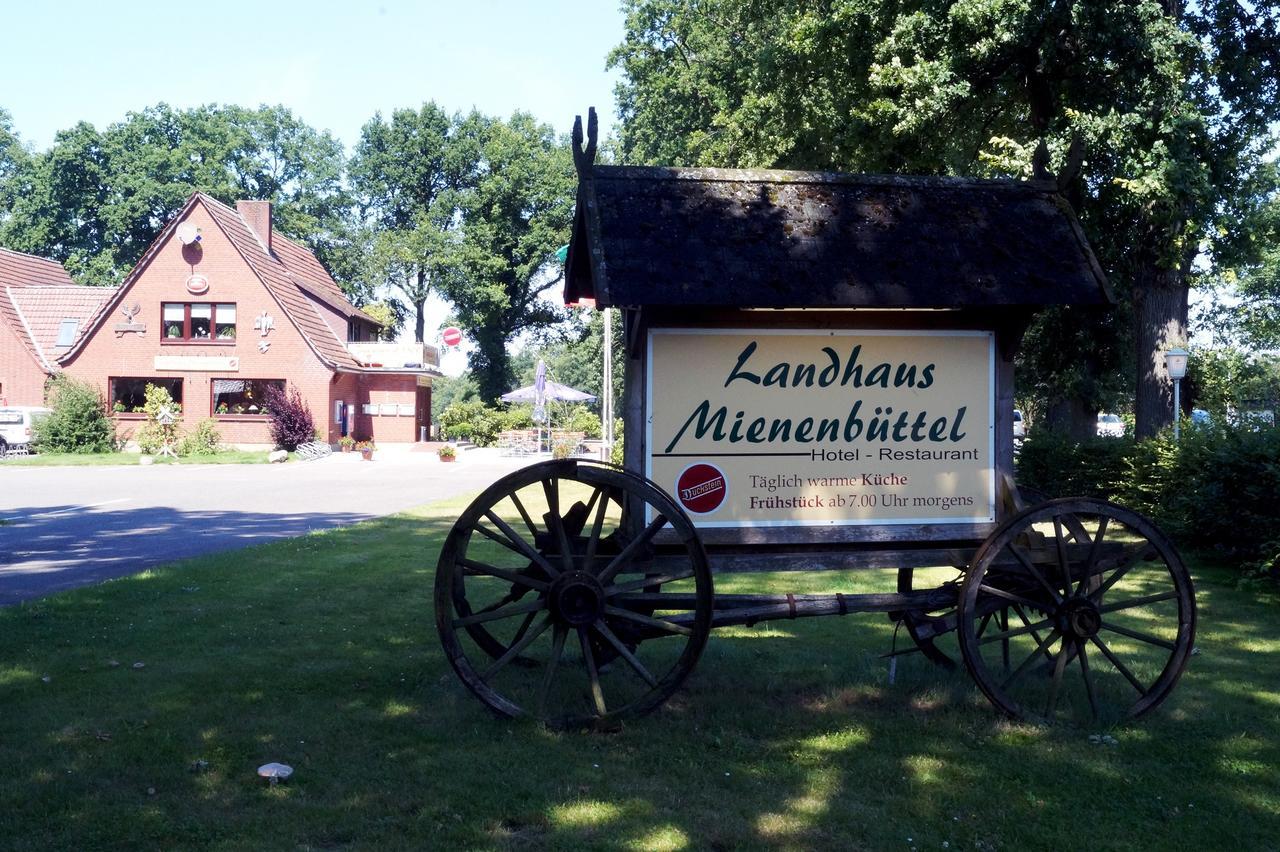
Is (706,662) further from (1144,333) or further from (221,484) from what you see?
(221,484)

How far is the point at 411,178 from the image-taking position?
72062mm

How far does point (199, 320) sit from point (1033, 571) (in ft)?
146

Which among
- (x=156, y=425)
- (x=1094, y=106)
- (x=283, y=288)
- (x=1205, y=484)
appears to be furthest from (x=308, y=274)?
(x=1205, y=484)

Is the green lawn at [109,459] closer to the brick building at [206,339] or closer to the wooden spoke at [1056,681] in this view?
the brick building at [206,339]

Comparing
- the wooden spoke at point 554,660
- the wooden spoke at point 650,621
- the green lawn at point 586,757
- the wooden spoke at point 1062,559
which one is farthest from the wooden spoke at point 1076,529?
the wooden spoke at point 554,660

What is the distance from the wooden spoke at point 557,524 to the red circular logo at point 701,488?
67cm

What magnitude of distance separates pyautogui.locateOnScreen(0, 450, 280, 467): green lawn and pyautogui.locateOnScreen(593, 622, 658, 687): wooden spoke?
3334 cm

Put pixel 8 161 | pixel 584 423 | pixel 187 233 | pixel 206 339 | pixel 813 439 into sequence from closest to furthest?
pixel 813 439 → pixel 187 233 → pixel 206 339 → pixel 584 423 → pixel 8 161

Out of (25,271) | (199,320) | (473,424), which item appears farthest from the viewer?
(473,424)

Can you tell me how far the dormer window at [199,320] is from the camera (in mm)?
45250

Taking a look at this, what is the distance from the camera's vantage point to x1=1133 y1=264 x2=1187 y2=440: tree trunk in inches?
745

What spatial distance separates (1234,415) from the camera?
1380cm

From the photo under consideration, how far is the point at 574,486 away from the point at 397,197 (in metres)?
51.2

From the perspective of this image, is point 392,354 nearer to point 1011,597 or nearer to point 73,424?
point 73,424
